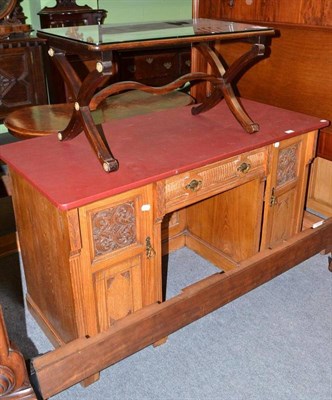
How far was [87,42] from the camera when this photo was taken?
1850 millimetres

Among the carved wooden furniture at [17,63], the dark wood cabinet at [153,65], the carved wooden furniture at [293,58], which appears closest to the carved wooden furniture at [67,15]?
the carved wooden furniture at [17,63]

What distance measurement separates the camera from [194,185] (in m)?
2.06

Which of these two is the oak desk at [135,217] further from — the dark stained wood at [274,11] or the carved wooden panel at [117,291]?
the dark stained wood at [274,11]

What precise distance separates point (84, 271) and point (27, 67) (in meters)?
3.18

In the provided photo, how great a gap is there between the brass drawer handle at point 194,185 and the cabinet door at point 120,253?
20 centimetres

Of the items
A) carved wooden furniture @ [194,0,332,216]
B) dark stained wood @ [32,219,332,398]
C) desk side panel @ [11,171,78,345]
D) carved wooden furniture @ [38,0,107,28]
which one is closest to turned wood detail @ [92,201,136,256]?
desk side panel @ [11,171,78,345]

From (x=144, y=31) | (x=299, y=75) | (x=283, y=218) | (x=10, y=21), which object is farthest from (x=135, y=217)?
(x=10, y=21)

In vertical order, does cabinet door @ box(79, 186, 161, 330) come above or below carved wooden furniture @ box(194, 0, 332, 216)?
below

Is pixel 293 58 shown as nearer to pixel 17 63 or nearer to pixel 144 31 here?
pixel 144 31

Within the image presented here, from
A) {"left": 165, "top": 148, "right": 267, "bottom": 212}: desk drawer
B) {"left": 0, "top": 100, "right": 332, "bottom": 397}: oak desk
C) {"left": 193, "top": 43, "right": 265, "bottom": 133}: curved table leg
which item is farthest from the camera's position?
{"left": 193, "top": 43, "right": 265, "bottom": 133}: curved table leg

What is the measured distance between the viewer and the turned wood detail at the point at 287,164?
2441mm

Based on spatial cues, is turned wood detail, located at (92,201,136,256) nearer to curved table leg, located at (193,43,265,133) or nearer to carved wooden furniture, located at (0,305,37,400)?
carved wooden furniture, located at (0,305,37,400)

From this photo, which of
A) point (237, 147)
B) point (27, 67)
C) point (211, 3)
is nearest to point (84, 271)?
point (237, 147)

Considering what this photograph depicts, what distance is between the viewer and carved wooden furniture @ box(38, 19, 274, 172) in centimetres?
187
